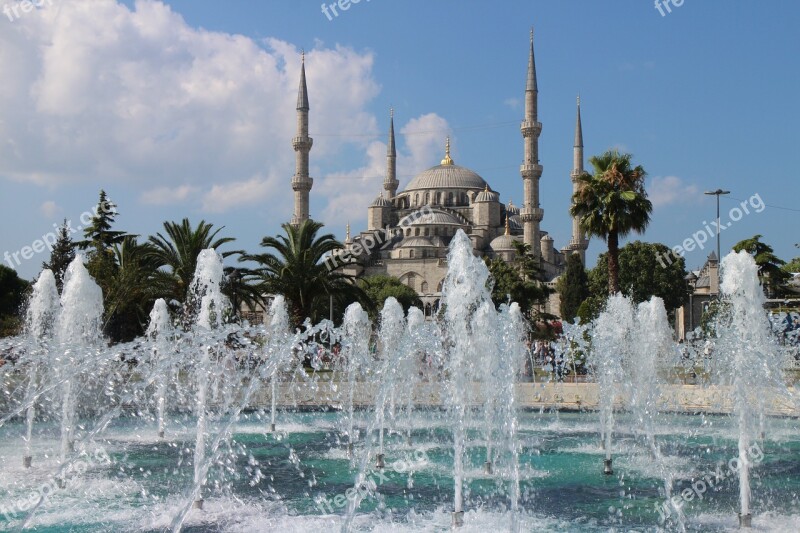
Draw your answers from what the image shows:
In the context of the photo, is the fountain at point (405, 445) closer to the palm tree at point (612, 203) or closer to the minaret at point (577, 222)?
the palm tree at point (612, 203)

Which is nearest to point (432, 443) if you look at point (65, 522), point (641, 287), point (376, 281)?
point (65, 522)

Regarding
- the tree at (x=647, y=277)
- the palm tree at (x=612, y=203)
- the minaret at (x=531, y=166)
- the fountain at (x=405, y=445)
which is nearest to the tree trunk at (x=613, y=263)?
the palm tree at (x=612, y=203)

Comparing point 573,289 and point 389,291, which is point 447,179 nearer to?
point 389,291

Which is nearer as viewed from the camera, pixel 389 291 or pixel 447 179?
pixel 389 291

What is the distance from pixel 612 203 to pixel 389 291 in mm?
37521

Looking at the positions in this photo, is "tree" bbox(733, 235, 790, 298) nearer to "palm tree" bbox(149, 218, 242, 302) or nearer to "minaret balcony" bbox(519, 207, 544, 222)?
"minaret balcony" bbox(519, 207, 544, 222)

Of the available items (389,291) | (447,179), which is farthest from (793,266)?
(447,179)

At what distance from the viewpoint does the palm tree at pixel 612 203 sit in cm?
1986

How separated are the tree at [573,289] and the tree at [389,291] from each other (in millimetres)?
10490

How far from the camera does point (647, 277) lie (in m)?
42.9

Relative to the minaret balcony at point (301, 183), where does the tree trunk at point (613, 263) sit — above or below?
below

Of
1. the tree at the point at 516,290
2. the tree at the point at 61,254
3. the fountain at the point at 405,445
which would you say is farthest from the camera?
the tree at the point at 516,290

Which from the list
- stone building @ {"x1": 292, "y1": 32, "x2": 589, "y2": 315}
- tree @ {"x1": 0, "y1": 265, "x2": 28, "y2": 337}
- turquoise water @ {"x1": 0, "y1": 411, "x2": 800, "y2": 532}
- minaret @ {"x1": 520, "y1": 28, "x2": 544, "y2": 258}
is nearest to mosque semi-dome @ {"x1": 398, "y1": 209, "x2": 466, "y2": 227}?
stone building @ {"x1": 292, "y1": 32, "x2": 589, "y2": 315}

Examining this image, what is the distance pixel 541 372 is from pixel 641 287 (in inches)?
930
